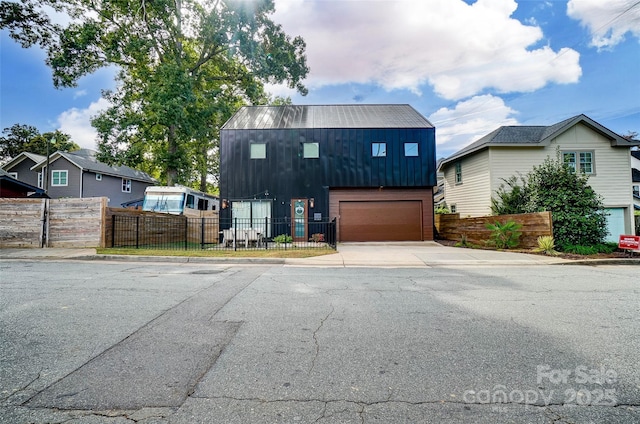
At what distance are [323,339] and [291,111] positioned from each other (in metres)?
19.8

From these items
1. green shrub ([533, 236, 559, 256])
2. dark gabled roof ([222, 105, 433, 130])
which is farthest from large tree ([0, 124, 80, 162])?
green shrub ([533, 236, 559, 256])

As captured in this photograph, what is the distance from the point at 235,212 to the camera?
60.6 ft

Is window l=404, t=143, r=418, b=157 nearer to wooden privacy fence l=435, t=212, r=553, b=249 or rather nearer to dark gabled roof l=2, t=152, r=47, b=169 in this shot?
wooden privacy fence l=435, t=212, r=553, b=249

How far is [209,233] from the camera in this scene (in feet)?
61.3

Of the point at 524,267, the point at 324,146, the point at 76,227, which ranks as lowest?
the point at 524,267

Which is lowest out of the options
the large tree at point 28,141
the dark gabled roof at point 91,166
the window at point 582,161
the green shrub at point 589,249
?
the green shrub at point 589,249

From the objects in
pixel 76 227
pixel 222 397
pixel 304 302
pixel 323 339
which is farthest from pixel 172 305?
pixel 76 227

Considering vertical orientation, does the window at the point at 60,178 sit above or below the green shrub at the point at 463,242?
above

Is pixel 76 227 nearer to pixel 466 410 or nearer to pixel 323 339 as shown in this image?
pixel 323 339

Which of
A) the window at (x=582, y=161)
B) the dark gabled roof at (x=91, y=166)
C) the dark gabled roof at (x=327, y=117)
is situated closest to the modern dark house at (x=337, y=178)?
the dark gabled roof at (x=327, y=117)

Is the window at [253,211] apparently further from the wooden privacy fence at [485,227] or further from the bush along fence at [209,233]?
the wooden privacy fence at [485,227]

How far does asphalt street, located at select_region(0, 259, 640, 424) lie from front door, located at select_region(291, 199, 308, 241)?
39.5 ft

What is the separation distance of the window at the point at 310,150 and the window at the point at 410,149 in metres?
5.13

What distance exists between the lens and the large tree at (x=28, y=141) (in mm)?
44594
